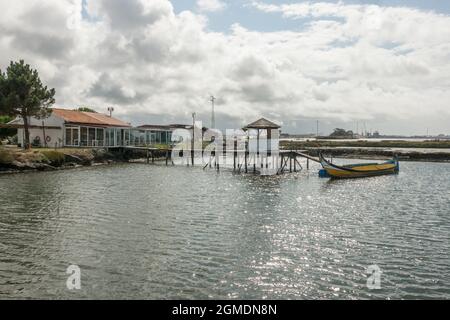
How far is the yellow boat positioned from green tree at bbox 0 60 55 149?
121 ft

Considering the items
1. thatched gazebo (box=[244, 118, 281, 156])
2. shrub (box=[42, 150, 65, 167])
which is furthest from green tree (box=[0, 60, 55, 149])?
thatched gazebo (box=[244, 118, 281, 156])

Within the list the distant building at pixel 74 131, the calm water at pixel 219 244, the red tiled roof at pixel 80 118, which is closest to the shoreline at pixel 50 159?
the distant building at pixel 74 131

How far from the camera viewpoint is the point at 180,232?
1884 cm

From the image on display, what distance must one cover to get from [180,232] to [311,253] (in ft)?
21.2

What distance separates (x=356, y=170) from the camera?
1902 inches

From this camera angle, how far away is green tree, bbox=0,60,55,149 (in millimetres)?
47688

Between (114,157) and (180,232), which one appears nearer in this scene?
(180,232)

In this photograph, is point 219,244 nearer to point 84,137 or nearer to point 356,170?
point 356,170

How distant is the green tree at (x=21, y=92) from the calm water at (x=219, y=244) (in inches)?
836

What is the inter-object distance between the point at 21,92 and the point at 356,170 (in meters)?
43.1

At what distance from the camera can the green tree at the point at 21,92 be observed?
47688 mm
